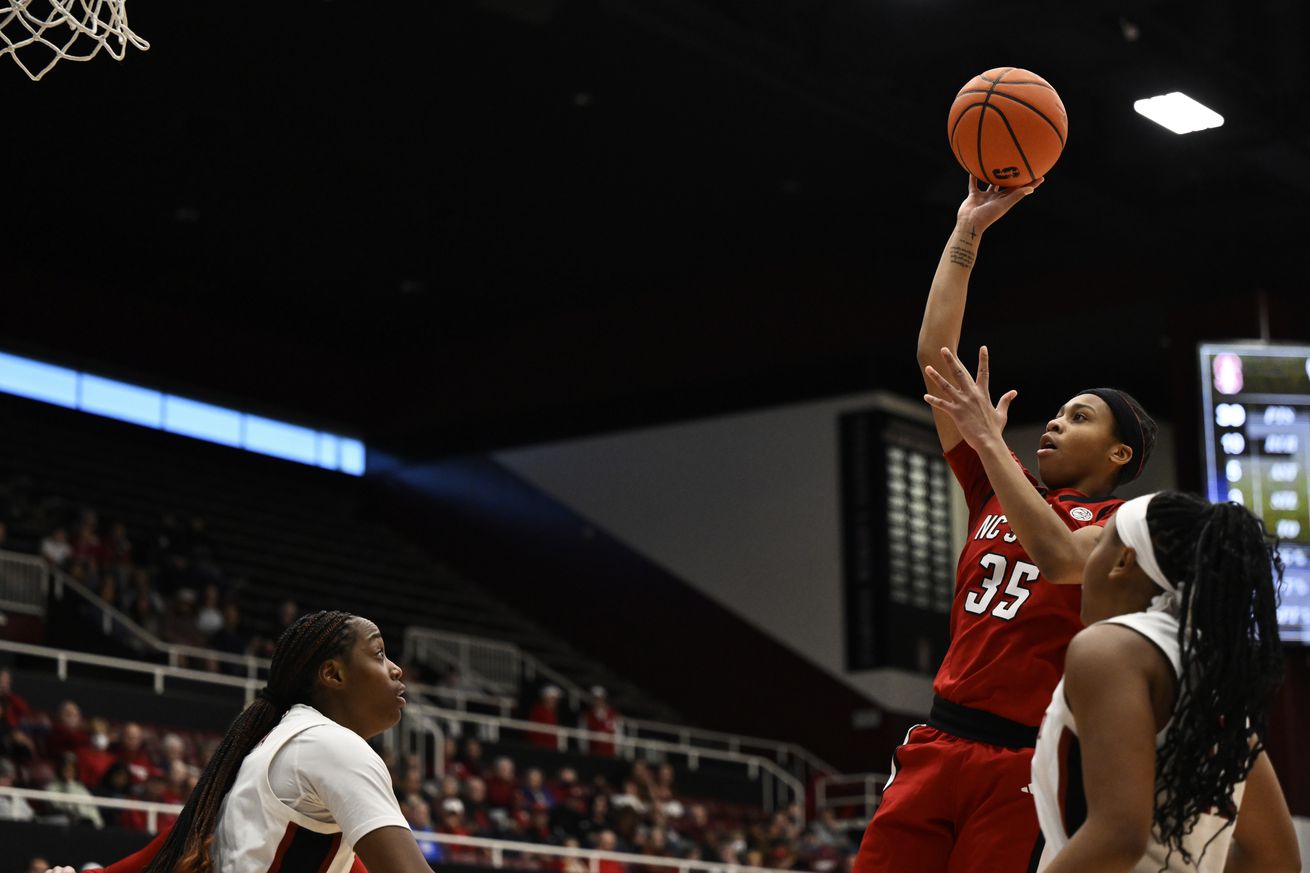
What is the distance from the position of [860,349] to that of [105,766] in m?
8.92

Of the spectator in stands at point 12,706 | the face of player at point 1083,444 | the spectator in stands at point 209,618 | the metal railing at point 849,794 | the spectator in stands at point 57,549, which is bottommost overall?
the metal railing at point 849,794

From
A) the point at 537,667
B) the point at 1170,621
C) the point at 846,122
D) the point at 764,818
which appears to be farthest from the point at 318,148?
the point at 1170,621

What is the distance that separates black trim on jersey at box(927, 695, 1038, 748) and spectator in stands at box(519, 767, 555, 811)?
10593mm

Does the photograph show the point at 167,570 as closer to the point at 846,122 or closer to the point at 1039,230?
the point at 846,122

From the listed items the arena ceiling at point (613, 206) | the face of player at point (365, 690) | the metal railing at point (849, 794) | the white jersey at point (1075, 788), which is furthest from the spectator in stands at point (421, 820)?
the white jersey at point (1075, 788)

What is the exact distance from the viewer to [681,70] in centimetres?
1415

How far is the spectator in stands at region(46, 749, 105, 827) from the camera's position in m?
10.7

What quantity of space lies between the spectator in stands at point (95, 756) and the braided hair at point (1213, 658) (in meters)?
9.94

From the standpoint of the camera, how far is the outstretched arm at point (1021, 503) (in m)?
3.45

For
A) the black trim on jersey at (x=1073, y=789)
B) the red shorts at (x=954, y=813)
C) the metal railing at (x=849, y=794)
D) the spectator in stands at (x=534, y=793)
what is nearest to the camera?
the black trim on jersey at (x=1073, y=789)

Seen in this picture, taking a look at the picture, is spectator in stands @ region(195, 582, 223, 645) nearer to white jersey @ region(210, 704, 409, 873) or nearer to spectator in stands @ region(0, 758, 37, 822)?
spectator in stands @ region(0, 758, 37, 822)

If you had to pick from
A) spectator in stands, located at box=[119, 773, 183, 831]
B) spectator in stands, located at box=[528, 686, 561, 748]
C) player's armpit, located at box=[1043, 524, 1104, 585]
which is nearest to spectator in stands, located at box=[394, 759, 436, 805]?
spectator in stands, located at box=[119, 773, 183, 831]

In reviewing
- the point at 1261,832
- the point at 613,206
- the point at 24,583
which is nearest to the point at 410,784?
the point at 24,583

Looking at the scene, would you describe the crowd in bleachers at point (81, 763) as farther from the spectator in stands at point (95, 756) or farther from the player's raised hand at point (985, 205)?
the player's raised hand at point (985, 205)
